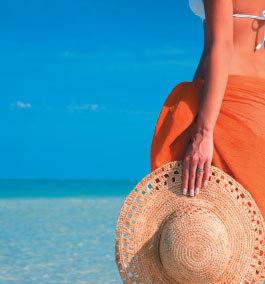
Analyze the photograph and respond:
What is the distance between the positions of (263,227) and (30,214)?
9536 mm

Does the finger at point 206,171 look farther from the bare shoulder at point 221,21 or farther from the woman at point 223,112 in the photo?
the bare shoulder at point 221,21

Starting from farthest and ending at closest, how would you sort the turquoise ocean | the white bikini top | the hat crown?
the turquoise ocean → the white bikini top → the hat crown

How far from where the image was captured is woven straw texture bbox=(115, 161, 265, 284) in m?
1.71

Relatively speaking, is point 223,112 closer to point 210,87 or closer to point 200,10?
point 210,87

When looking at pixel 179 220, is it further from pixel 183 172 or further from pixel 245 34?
pixel 245 34

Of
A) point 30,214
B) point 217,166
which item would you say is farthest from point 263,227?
point 30,214

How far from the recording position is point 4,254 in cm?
594

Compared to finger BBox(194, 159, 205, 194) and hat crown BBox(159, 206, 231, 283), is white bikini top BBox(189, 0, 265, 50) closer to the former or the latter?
finger BBox(194, 159, 205, 194)

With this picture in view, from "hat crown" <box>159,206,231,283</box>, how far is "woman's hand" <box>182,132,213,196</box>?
9cm

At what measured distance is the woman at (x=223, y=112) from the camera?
1714 mm

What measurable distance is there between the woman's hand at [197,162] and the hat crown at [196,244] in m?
0.09

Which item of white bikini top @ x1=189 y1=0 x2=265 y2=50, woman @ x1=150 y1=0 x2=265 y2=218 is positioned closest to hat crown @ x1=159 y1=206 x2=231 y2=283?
woman @ x1=150 y1=0 x2=265 y2=218

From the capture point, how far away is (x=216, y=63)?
1.71 m

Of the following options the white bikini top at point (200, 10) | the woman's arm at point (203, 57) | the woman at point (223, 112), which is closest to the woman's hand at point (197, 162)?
the woman at point (223, 112)
